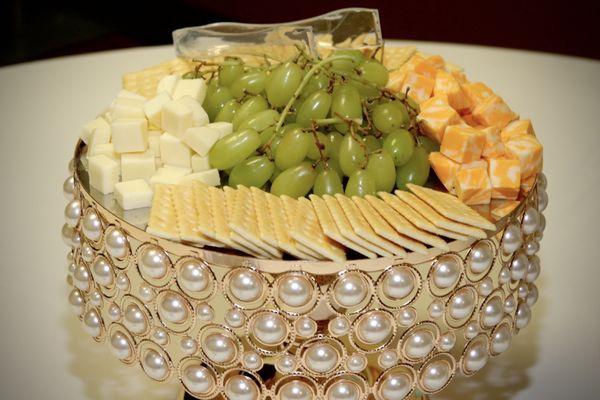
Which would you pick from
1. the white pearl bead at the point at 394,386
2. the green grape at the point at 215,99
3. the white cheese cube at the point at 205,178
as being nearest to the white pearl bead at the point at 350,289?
the white pearl bead at the point at 394,386

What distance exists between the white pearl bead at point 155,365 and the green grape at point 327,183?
0.74 ft

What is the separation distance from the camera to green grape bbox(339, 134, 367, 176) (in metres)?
0.85

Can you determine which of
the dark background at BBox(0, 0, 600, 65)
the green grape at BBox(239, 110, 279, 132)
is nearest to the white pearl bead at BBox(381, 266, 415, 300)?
the green grape at BBox(239, 110, 279, 132)

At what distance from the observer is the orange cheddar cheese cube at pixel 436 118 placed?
2.96 feet

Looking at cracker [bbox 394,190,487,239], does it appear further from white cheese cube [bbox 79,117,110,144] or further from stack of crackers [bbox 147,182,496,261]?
white cheese cube [bbox 79,117,110,144]

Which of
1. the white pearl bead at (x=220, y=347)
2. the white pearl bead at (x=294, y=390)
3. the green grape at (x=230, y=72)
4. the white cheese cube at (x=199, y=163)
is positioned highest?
the green grape at (x=230, y=72)

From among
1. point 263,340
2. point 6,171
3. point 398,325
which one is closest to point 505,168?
point 398,325

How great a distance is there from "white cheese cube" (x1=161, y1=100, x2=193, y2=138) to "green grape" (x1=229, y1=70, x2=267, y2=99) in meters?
0.07

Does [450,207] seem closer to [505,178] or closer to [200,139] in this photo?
[505,178]

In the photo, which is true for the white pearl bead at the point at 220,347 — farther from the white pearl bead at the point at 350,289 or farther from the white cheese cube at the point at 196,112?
the white cheese cube at the point at 196,112

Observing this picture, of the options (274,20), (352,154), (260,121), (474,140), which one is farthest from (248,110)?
(274,20)

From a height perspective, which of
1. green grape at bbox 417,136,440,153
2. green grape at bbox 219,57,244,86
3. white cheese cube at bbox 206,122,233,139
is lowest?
green grape at bbox 417,136,440,153

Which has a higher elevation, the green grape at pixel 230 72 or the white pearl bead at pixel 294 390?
the green grape at pixel 230 72

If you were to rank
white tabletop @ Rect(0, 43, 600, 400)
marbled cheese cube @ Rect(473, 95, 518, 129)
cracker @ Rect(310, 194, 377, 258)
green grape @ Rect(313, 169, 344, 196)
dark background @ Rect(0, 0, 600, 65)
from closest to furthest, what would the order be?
cracker @ Rect(310, 194, 377, 258) < green grape @ Rect(313, 169, 344, 196) < marbled cheese cube @ Rect(473, 95, 518, 129) < white tabletop @ Rect(0, 43, 600, 400) < dark background @ Rect(0, 0, 600, 65)
